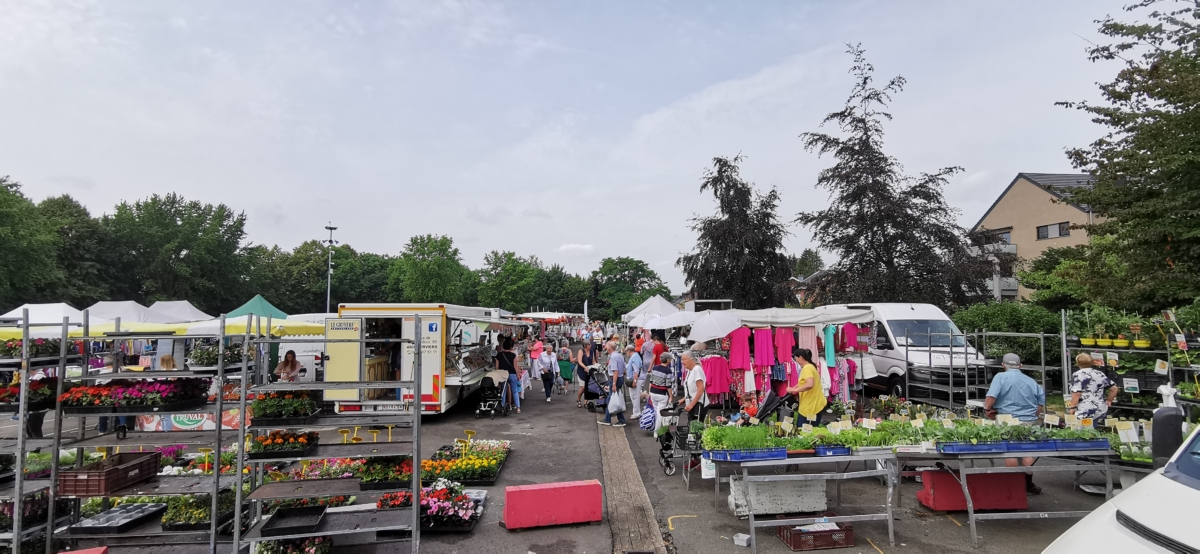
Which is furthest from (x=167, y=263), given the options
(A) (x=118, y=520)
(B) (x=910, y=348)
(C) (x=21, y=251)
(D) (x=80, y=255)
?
(B) (x=910, y=348)

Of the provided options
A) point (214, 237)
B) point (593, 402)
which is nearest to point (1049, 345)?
point (593, 402)

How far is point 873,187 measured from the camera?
22.2 m

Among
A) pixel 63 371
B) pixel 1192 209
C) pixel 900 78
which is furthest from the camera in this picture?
pixel 900 78

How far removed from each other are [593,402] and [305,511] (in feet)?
29.8

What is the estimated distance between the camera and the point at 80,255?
39188 millimetres

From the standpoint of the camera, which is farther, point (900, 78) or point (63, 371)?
point (900, 78)

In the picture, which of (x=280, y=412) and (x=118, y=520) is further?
(x=118, y=520)

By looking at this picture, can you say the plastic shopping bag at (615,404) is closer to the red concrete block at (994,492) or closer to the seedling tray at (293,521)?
the red concrete block at (994,492)

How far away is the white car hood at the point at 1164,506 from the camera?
8.61ft

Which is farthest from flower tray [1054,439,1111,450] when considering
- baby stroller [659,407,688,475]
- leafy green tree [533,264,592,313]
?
leafy green tree [533,264,592,313]

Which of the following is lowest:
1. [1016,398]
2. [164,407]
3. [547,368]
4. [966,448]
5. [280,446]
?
[547,368]

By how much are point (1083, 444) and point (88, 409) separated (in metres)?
9.52

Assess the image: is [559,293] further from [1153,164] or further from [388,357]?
[1153,164]

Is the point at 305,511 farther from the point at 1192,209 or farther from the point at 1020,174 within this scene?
the point at 1020,174
